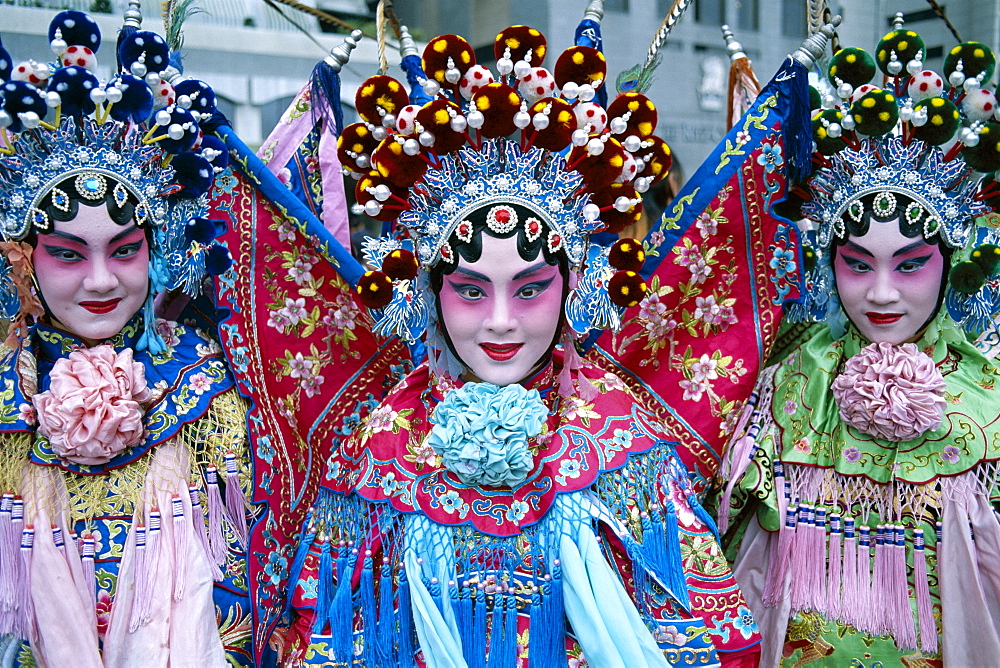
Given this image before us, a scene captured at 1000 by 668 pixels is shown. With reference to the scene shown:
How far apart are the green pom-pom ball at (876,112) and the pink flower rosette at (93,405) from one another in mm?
1702

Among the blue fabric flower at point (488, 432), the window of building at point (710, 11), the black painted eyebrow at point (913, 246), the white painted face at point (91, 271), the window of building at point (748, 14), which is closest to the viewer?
the blue fabric flower at point (488, 432)

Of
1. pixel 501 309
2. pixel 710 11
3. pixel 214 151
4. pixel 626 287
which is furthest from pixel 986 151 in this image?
pixel 710 11

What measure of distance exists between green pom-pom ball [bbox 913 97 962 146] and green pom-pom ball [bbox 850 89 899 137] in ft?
0.18

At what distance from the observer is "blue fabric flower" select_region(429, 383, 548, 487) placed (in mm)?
1829

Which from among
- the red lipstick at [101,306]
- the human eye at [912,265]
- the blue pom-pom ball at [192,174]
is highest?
the blue pom-pom ball at [192,174]

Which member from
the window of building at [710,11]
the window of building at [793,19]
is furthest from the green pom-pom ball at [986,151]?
the window of building at [793,19]

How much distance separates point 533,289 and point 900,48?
106 cm

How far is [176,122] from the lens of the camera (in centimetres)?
209

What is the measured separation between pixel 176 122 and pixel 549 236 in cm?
87

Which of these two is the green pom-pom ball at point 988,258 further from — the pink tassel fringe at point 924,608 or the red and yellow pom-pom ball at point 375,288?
the red and yellow pom-pom ball at point 375,288

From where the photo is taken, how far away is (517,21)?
379 centimetres

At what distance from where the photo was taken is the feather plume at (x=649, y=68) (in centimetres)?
242

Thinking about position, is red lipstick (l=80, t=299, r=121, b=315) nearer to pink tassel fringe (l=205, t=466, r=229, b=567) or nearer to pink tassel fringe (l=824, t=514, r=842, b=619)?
pink tassel fringe (l=205, t=466, r=229, b=567)

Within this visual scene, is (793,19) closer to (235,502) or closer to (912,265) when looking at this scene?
(912,265)
